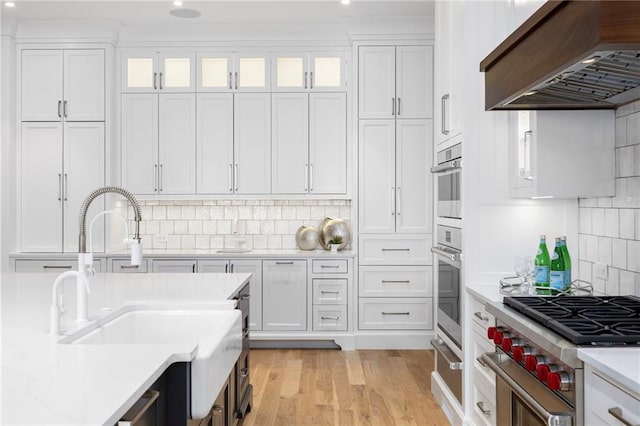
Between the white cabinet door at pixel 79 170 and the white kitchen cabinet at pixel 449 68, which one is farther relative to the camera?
the white cabinet door at pixel 79 170

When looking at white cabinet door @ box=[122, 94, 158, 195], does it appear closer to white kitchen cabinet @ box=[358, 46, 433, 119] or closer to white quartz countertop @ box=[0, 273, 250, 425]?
white kitchen cabinet @ box=[358, 46, 433, 119]

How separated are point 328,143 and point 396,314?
1.70 meters

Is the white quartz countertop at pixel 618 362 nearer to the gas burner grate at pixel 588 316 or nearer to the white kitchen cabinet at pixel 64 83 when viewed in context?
the gas burner grate at pixel 588 316

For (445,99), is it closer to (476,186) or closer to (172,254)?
(476,186)

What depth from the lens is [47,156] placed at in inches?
202

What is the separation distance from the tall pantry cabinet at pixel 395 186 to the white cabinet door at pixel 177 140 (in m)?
A: 1.59

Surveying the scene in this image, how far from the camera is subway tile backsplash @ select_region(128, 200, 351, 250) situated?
5.50m

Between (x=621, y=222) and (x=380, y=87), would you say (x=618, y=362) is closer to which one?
(x=621, y=222)

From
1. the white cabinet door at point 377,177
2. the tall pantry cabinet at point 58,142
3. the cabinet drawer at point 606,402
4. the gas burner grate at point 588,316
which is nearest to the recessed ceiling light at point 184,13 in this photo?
the tall pantry cabinet at point 58,142

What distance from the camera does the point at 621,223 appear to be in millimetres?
2432

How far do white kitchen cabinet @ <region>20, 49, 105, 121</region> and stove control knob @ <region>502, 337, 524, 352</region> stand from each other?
14.0 ft

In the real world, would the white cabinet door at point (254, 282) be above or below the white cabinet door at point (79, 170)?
below

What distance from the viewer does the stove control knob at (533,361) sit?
189cm

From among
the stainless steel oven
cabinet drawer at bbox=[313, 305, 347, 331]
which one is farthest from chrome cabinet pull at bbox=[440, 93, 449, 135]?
cabinet drawer at bbox=[313, 305, 347, 331]
